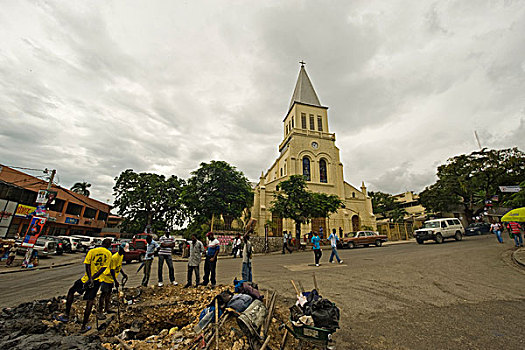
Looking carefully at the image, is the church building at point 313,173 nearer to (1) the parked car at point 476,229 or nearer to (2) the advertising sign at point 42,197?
(1) the parked car at point 476,229

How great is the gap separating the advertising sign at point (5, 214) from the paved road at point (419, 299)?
55.4ft

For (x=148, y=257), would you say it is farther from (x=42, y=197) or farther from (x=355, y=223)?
(x=355, y=223)

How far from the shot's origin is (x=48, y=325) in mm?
4434

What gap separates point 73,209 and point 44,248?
19251 mm

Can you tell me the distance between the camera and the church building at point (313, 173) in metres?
27.7

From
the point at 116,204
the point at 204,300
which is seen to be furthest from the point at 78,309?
the point at 116,204

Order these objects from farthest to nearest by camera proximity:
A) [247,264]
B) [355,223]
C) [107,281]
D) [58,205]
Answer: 1. [355,223]
2. [58,205]
3. [247,264]
4. [107,281]

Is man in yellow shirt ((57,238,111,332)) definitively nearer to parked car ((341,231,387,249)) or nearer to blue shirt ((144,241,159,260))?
blue shirt ((144,241,159,260))

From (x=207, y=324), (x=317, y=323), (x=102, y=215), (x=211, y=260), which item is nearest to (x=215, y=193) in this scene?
(x=211, y=260)

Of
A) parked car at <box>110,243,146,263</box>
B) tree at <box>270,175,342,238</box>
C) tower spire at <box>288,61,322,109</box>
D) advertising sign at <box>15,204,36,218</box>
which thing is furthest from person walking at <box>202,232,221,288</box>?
tower spire at <box>288,61,322,109</box>

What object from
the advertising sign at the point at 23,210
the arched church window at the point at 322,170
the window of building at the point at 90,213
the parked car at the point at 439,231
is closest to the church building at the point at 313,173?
the arched church window at the point at 322,170

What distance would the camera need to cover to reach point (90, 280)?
4812 millimetres

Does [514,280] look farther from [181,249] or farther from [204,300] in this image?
[181,249]

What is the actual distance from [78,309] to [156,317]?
200cm
